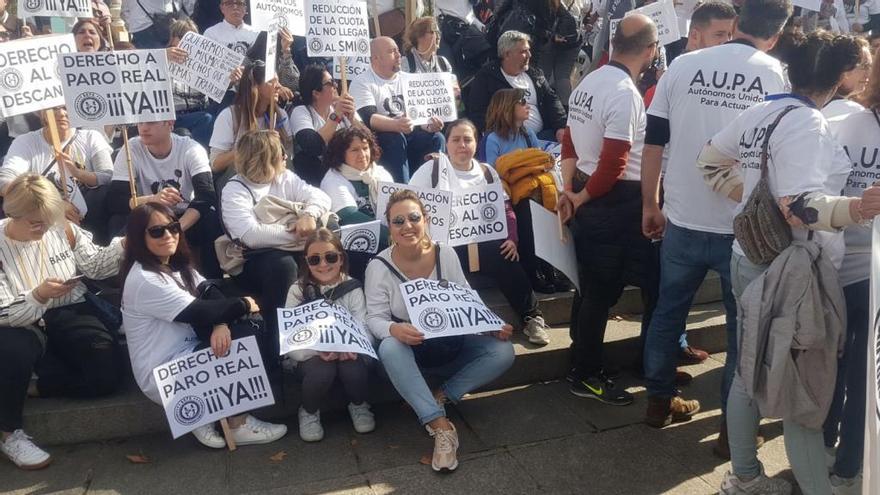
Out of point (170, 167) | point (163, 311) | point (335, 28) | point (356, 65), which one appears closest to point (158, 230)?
point (163, 311)

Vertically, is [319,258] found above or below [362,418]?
above

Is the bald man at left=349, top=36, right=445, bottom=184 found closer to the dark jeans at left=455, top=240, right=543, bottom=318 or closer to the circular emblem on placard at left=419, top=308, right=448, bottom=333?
the dark jeans at left=455, top=240, right=543, bottom=318

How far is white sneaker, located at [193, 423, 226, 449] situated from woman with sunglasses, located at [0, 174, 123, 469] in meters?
0.60

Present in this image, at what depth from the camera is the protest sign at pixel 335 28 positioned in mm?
6340

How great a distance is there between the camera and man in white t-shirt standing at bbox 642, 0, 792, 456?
3850 millimetres

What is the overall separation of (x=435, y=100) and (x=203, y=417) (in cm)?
347

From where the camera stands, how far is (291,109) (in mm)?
6902

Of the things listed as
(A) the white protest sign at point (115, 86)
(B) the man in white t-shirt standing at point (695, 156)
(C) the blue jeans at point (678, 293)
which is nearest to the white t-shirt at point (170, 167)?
(A) the white protest sign at point (115, 86)

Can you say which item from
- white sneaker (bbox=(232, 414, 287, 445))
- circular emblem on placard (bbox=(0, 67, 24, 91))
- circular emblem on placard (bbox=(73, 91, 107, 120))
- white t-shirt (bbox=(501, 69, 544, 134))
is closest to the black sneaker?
white sneaker (bbox=(232, 414, 287, 445))

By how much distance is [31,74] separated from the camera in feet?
17.0

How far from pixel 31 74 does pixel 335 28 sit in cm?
226

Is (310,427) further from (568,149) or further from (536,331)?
(568,149)

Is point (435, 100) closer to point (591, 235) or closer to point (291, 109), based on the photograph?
point (291, 109)

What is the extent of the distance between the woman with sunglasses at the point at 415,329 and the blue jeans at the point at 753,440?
1.39 metres
